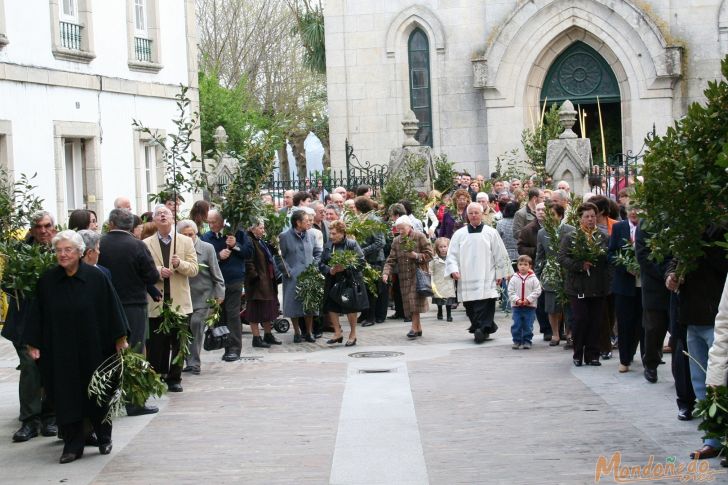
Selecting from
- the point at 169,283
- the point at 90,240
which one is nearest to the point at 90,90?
the point at 169,283

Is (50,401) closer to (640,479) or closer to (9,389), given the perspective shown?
(9,389)

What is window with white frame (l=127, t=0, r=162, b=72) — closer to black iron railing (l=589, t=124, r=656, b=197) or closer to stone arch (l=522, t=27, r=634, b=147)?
black iron railing (l=589, t=124, r=656, b=197)

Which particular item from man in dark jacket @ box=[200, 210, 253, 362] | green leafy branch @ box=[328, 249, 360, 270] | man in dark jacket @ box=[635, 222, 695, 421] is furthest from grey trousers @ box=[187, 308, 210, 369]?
man in dark jacket @ box=[635, 222, 695, 421]

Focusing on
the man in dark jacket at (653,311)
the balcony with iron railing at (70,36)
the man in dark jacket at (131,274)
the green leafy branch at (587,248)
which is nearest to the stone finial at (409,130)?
the balcony with iron railing at (70,36)

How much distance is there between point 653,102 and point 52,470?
2343cm

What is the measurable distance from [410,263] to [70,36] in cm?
912

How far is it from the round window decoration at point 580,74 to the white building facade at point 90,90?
31.5ft

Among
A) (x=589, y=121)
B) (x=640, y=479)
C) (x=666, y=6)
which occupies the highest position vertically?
(x=666, y=6)

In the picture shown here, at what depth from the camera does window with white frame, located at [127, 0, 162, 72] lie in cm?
2541

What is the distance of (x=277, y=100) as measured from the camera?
50906mm

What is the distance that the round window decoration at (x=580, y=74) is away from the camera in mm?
31344

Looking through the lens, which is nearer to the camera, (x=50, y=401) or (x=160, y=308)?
(x=50, y=401)

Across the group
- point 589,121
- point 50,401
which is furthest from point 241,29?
point 50,401

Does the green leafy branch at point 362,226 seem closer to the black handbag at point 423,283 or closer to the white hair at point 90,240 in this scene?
the black handbag at point 423,283
